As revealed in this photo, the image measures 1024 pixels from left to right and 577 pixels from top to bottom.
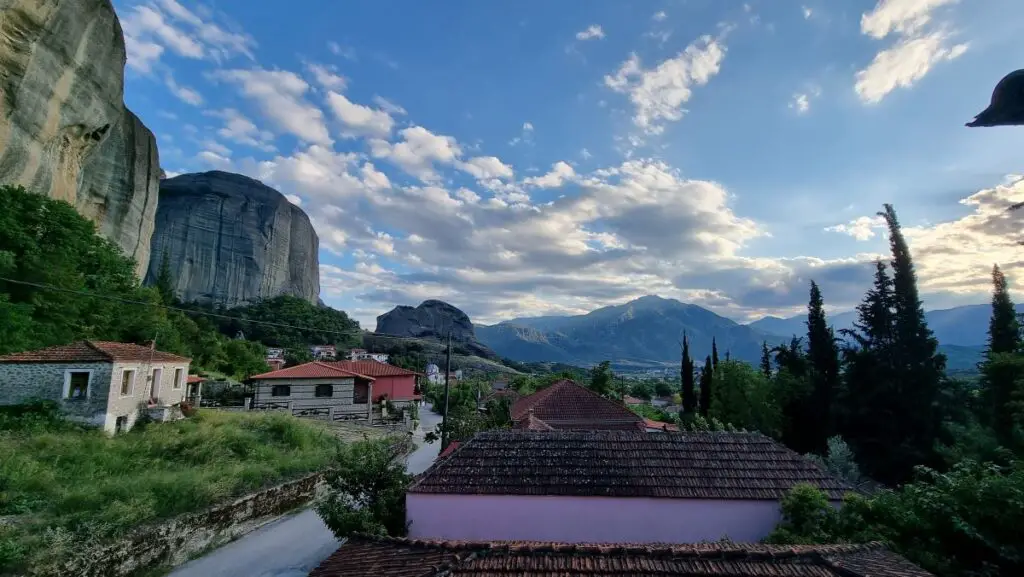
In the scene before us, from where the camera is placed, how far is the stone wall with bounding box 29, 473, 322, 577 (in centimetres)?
888

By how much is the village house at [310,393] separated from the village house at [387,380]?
6.01 m

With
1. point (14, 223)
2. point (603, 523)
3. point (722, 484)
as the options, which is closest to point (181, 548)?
point (603, 523)

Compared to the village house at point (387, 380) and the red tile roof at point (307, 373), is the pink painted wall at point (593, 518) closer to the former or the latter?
the red tile roof at point (307, 373)

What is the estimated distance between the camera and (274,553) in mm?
11758

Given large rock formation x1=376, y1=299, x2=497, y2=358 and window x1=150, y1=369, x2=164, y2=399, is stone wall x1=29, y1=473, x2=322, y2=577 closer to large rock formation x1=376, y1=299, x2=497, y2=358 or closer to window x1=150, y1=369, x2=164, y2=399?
window x1=150, y1=369, x2=164, y2=399

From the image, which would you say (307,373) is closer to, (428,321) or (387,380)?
(387,380)

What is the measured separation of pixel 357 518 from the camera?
9.48 m

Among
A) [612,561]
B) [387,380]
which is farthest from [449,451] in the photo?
[387,380]

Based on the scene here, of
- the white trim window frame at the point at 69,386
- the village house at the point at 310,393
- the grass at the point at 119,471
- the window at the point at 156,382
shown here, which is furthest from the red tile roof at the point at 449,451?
the village house at the point at 310,393

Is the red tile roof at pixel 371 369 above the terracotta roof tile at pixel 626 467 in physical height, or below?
above

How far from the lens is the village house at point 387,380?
36.1 m

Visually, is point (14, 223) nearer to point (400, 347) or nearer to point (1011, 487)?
point (1011, 487)

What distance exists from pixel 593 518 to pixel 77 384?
1827 cm

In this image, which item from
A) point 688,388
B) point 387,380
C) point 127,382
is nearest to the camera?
point 127,382
